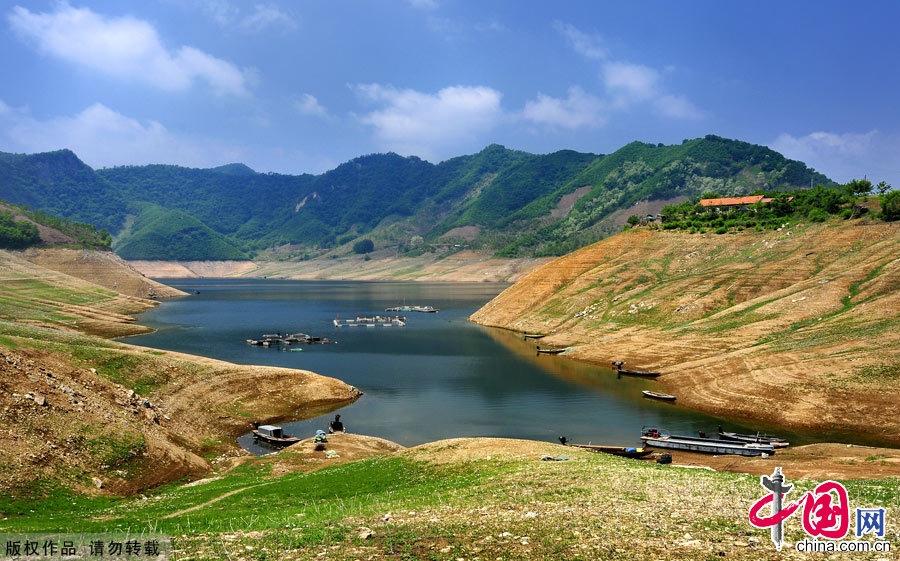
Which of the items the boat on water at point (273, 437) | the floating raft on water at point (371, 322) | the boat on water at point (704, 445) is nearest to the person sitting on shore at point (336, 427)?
the boat on water at point (273, 437)

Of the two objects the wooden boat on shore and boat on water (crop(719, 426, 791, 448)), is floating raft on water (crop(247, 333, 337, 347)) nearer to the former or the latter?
the wooden boat on shore

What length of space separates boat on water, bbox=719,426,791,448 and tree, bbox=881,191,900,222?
267 feet

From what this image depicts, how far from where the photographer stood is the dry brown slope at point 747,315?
213ft

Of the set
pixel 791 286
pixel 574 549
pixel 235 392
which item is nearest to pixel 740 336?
pixel 791 286

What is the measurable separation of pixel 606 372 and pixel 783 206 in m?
93.2

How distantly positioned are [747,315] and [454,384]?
1989 inches

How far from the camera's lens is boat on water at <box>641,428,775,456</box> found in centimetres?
5017

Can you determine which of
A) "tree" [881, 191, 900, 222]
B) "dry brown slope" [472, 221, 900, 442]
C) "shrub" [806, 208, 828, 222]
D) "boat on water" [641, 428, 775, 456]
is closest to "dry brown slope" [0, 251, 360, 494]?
"boat on water" [641, 428, 775, 456]

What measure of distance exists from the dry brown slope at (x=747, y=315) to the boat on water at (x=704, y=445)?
14476 mm

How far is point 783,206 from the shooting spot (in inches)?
5965

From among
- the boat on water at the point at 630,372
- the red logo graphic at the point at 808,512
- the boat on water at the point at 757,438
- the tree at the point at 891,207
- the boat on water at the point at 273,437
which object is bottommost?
the boat on water at the point at 273,437

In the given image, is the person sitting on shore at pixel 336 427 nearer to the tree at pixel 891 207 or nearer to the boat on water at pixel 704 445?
the boat on water at pixel 704 445

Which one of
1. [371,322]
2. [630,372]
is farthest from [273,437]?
[371,322]

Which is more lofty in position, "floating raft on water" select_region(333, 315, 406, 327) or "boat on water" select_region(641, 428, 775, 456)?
"floating raft on water" select_region(333, 315, 406, 327)
